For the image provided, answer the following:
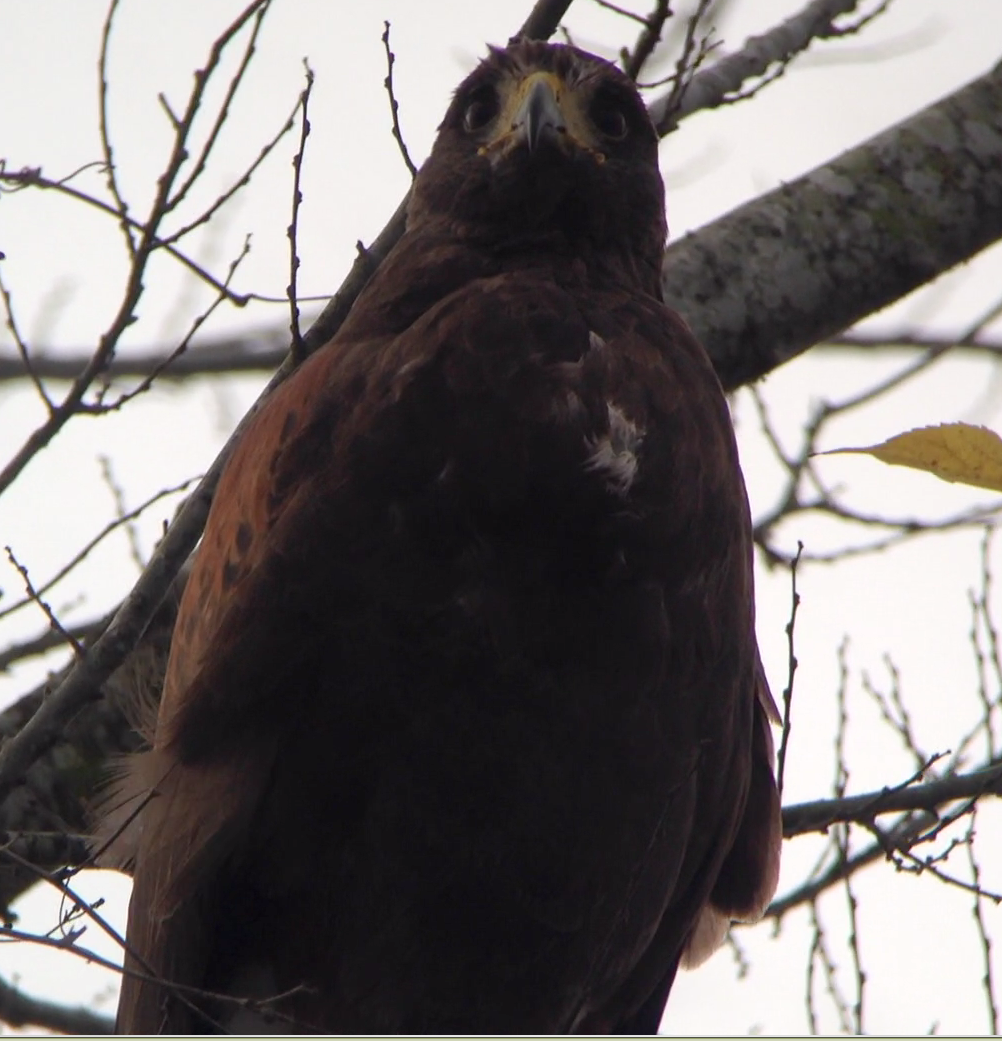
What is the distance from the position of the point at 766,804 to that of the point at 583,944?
686mm

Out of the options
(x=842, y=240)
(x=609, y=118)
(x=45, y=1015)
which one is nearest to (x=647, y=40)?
(x=609, y=118)

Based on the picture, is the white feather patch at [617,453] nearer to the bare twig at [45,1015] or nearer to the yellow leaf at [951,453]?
the yellow leaf at [951,453]

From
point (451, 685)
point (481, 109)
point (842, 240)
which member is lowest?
point (451, 685)

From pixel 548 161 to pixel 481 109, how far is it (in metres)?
0.37

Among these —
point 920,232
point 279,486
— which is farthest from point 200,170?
point 920,232

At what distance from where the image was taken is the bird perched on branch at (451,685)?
353 centimetres

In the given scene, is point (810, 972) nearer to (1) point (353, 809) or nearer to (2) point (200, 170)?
(1) point (353, 809)

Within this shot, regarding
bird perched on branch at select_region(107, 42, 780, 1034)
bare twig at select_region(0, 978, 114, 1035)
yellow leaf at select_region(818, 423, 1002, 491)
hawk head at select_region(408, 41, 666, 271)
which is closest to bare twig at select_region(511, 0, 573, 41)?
hawk head at select_region(408, 41, 666, 271)

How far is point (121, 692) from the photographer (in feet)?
15.0

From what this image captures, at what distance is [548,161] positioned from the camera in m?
4.35

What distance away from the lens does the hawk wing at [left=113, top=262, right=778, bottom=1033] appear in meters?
3.53

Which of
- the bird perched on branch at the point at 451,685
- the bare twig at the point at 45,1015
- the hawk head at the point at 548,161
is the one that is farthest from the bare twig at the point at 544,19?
the bare twig at the point at 45,1015

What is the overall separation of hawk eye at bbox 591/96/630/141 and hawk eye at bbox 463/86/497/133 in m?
0.27

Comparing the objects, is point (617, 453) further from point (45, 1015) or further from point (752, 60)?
point (45, 1015)
